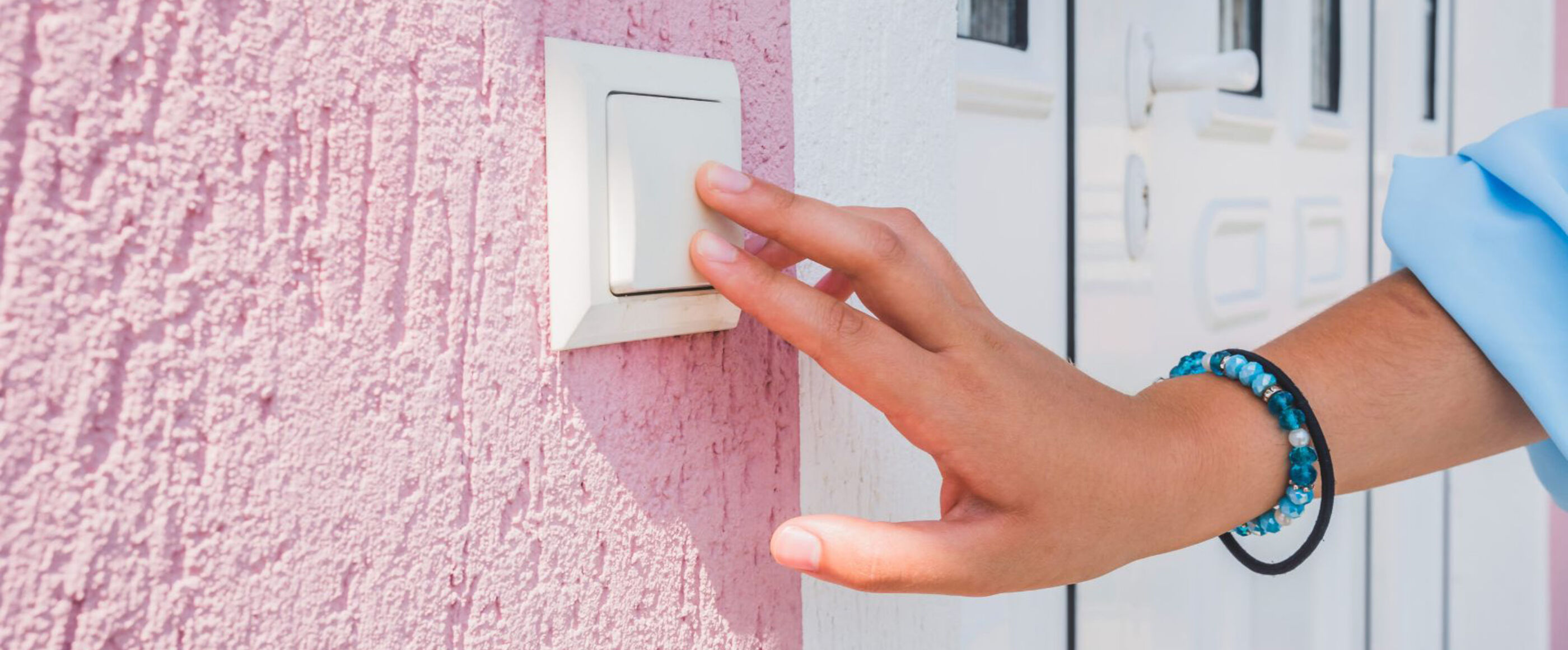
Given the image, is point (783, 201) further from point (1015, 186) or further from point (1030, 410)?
point (1015, 186)

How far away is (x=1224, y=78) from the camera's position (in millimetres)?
787

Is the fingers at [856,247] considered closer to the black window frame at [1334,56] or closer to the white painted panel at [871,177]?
the white painted panel at [871,177]

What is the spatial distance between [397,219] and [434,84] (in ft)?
0.14

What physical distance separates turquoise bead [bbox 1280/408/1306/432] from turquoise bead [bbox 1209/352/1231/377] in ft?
0.12

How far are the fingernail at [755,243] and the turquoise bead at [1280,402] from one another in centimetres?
26

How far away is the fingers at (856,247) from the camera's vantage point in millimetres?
344

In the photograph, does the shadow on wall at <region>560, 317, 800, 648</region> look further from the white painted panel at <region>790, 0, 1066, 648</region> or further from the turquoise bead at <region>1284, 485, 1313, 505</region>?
the turquoise bead at <region>1284, 485, 1313, 505</region>

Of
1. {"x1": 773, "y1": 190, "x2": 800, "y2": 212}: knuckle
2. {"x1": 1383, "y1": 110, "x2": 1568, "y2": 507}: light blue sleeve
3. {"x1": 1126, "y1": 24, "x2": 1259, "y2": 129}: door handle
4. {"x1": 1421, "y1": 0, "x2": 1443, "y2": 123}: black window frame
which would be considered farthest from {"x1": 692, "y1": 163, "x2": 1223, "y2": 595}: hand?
{"x1": 1421, "y1": 0, "x2": 1443, "y2": 123}: black window frame

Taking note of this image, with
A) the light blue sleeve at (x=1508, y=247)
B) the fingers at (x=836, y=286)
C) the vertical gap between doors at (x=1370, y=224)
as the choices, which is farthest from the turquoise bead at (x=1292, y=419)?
the vertical gap between doors at (x=1370, y=224)

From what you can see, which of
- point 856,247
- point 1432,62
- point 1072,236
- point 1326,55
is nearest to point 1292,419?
point 856,247

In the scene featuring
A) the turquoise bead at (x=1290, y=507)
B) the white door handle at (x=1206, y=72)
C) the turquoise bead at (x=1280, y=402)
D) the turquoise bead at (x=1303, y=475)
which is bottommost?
the turquoise bead at (x=1290, y=507)

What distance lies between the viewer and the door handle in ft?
2.73

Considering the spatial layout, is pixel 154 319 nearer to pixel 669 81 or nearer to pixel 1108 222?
pixel 669 81

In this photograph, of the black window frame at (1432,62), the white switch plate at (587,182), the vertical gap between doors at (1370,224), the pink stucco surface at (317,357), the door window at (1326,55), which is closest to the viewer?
the pink stucco surface at (317,357)
